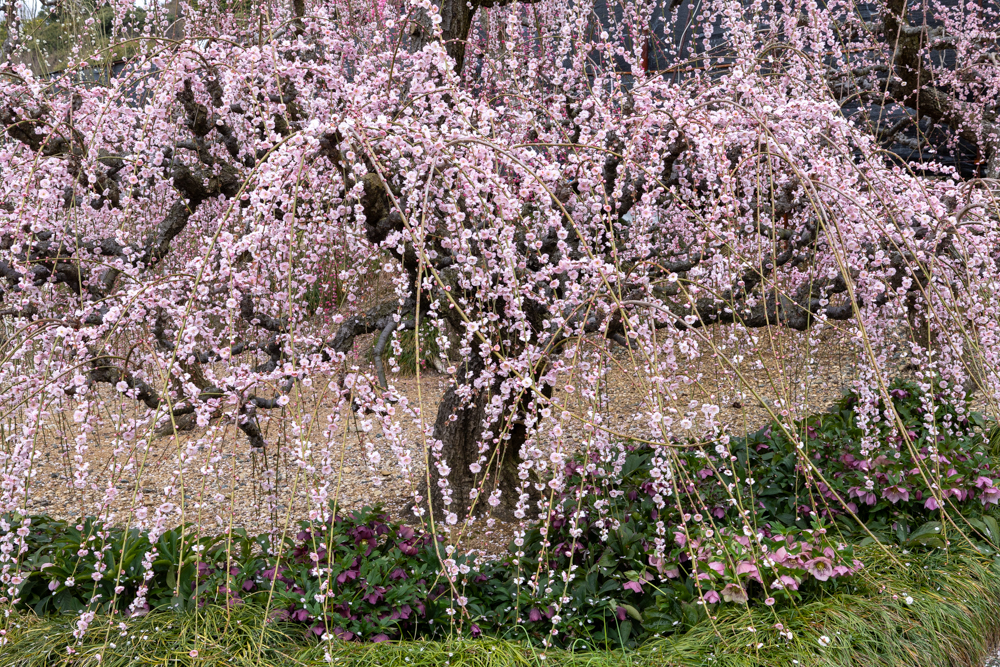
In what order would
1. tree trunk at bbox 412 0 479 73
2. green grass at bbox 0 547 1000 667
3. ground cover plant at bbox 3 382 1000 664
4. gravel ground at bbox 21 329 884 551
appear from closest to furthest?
green grass at bbox 0 547 1000 667 < ground cover plant at bbox 3 382 1000 664 < tree trunk at bbox 412 0 479 73 < gravel ground at bbox 21 329 884 551

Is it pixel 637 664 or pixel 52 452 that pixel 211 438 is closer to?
pixel 637 664

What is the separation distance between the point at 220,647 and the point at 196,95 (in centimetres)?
193

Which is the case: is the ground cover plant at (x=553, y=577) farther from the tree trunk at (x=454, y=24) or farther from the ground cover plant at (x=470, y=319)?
the tree trunk at (x=454, y=24)

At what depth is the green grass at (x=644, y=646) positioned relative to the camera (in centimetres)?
241

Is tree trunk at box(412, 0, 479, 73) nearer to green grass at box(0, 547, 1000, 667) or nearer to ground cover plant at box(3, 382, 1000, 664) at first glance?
Answer: ground cover plant at box(3, 382, 1000, 664)

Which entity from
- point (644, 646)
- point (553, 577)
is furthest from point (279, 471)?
point (644, 646)

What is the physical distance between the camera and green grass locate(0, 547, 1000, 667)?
7.91 feet

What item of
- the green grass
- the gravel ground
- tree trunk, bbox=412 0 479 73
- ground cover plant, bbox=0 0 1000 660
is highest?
tree trunk, bbox=412 0 479 73

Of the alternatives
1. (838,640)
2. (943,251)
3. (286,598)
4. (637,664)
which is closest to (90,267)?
(286,598)

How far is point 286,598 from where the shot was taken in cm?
262

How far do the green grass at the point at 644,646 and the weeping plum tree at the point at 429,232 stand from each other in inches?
16.7

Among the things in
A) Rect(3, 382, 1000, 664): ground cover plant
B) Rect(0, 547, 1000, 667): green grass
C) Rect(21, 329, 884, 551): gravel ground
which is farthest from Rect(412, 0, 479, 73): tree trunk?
Rect(0, 547, 1000, 667): green grass

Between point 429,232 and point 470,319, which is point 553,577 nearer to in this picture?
point 470,319

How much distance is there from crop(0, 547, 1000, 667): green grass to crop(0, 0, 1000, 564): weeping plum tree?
425mm
